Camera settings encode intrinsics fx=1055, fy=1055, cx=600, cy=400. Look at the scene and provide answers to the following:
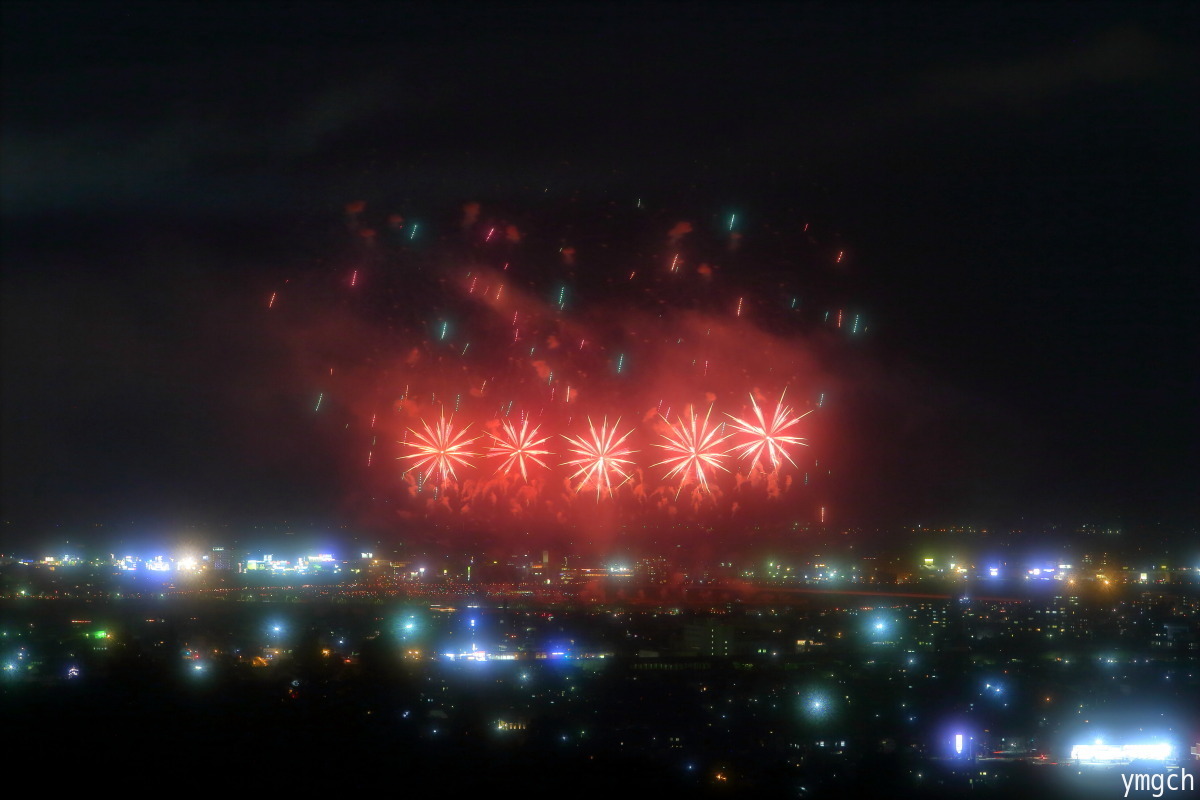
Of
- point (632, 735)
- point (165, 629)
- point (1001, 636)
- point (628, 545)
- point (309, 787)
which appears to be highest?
point (628, 545)

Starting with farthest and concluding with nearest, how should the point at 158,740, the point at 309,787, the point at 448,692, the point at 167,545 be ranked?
the point at 167,545 < the point at 448,692 < the point at 158,740 < the point at 309,787

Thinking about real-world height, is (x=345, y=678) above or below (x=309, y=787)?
above

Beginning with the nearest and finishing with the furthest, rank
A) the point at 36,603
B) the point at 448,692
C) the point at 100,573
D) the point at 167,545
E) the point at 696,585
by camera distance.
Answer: the point at 448,692 < the point at 36,603 < the point at 696,585 < the point at 100,573 < the point at 167,545

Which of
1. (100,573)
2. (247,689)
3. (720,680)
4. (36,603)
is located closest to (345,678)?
(247,689)

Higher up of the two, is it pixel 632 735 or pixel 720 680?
pixel 720 680

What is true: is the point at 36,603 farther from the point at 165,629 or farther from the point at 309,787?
the point at 309,787

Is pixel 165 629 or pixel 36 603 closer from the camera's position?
pixel 165 629

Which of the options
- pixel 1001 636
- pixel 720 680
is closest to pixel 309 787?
pixel 720 680

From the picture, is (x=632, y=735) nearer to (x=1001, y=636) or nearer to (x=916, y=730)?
(x=916, y=730)

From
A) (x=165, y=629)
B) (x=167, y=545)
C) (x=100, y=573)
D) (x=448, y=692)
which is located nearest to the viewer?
(x=448, y=692)
